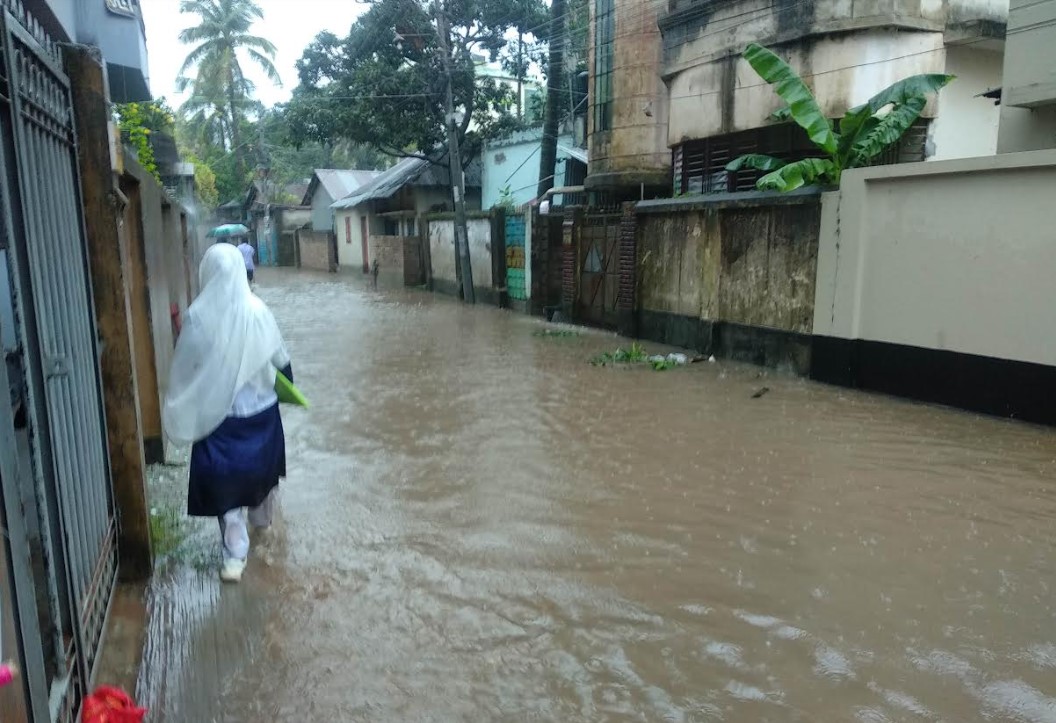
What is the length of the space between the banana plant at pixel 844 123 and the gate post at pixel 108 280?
721 centimetres

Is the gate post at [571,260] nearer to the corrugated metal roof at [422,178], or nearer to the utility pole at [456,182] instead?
the utility pole at [456,182]

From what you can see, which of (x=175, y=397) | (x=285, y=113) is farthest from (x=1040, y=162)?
(x=285, y=113)

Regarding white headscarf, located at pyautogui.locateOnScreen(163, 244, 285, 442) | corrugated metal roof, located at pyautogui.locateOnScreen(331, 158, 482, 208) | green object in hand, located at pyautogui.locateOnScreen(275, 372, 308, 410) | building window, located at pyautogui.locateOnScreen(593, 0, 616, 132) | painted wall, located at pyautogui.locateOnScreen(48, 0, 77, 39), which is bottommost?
green object in hand, located at pyautogui.locateOnScreen(275, 372, 308, 410)

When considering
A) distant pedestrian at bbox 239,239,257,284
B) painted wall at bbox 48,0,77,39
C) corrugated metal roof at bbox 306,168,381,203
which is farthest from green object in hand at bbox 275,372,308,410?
corrugated metal roof at bbox 306,168,381,203

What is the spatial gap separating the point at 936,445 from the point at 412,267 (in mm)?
19040

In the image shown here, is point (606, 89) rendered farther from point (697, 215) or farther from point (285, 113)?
point (285, 113)

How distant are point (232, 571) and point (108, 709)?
5.19ft

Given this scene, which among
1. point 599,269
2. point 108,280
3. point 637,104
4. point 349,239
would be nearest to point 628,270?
point 599,269

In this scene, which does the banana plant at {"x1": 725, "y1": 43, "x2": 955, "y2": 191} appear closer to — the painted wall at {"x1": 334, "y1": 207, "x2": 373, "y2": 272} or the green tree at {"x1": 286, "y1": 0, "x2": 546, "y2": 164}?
the green tree at {"x1": 286, "y1": 0, "x2": 546, "y2": 164}

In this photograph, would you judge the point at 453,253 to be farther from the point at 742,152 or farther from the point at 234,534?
the point at 234,534

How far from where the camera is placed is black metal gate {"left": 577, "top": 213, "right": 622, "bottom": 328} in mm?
13406

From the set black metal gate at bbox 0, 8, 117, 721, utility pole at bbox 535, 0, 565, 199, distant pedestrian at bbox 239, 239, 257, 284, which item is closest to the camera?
black metal gate at bbox 0, 8, 117, 721

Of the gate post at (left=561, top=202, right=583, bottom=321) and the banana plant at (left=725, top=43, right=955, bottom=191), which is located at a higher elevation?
the banana plant at (left=725, top=43, right=955, bottom=191)

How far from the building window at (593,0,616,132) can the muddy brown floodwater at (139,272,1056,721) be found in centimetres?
1086
